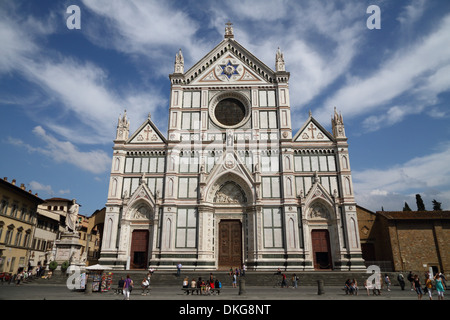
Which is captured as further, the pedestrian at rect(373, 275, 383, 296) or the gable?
the gable

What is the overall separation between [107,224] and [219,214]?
10295 mm

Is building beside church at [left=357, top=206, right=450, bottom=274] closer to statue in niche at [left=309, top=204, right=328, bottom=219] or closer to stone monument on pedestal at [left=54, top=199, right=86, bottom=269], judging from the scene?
statue in niche at [left=309, top=204, right=328, bottom=219]

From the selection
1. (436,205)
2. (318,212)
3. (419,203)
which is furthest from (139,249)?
(436,205)

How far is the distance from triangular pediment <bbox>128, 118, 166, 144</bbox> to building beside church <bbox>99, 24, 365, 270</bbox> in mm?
101

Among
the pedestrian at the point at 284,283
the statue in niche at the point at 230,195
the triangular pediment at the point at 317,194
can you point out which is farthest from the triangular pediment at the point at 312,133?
the pedestrian at the point at 284,283

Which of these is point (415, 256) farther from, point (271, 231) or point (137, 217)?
Answer: point (137, 217)

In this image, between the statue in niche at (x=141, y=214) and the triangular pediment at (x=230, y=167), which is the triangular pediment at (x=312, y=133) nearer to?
the triangular pediment at (x=230, y=167)

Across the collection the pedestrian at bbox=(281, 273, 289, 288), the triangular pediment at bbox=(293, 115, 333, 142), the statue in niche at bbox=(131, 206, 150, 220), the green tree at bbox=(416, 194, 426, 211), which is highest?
Answer: the triangular pediment at bbox=(293, 115, 333, 142)

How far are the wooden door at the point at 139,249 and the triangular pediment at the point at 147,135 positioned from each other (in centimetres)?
893

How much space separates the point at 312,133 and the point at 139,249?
20.0 meters

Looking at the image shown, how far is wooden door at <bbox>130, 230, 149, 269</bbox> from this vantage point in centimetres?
2758

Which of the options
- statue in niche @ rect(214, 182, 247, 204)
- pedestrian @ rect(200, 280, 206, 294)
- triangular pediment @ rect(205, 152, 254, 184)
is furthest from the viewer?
statue in niche @ rect(214, 182, 247, 204)

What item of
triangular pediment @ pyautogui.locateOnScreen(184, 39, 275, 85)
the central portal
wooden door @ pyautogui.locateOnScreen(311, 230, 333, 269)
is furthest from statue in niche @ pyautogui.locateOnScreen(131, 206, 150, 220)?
wooden door @ pyautogui.locateOnScreen(311, 230, 333, 269)

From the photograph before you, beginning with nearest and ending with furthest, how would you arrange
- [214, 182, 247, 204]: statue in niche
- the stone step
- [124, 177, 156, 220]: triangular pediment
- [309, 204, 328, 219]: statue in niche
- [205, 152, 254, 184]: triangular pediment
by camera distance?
the stone step < [309, 204, 328, 219]: statue in niche < [124, 177, 156, 220]: triangular pediment < [205, 152, 254, 184]: triangular pediment < [214, 182, 247, 204]: statue in niche
